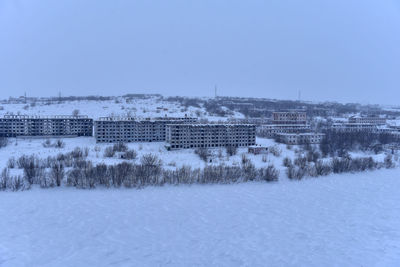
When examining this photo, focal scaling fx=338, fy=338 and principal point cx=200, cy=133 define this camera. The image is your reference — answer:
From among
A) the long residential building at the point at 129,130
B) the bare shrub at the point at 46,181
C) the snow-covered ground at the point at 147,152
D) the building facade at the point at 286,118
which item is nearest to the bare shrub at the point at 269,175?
the snow-covered ground at the point at 147,152

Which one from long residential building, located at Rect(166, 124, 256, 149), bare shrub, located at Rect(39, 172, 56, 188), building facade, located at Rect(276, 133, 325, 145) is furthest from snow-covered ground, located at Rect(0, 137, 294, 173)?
bare shrub, located at Rect(39, 172, 56, 188)

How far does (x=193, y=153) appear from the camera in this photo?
13.7m

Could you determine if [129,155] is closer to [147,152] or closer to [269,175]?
[147,152]

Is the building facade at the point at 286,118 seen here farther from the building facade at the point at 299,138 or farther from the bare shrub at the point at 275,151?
the bare shrub at the point at 275,151

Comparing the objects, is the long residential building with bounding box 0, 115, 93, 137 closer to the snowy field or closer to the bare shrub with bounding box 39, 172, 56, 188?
the bare shrub with bounding box 39, 172, 56, 188

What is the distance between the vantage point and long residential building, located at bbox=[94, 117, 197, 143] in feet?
52.7

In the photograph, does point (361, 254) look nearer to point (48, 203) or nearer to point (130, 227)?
point (130, 227)

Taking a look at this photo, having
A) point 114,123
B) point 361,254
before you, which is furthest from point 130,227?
point 114,123

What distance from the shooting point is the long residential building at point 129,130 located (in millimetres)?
16062

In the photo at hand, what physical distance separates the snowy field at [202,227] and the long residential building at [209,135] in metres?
5.88

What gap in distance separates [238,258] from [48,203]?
181 inches

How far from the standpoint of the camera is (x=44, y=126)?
17.9 m

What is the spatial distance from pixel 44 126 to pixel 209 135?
9038 mm

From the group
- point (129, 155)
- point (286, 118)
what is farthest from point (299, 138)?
point (129, 155)
